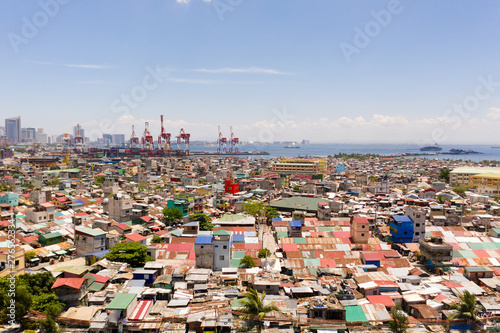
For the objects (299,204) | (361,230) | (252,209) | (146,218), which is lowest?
(146,218)

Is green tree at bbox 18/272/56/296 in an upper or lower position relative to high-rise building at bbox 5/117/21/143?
lower

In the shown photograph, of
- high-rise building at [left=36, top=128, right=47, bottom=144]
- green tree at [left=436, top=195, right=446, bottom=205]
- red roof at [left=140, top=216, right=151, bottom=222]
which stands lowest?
red roof at [left=140, top=216, right=151, bottom=222]

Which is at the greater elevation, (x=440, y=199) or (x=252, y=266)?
(x=440, y=199)

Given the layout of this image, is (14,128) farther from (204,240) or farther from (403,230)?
(403,230)

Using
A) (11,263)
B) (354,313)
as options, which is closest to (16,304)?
(11,263)

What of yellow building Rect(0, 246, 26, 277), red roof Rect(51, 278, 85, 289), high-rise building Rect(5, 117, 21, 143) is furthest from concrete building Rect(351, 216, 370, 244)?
high-rise building Rect(5, 117, 21, 143)

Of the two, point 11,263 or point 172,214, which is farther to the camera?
point 172,214

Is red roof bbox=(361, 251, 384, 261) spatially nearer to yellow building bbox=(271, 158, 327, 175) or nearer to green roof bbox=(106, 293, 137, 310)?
green roof bbox=(106, 293, 137, 310)

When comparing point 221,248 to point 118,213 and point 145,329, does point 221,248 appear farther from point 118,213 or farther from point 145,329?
point 118,213
